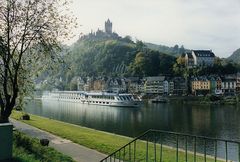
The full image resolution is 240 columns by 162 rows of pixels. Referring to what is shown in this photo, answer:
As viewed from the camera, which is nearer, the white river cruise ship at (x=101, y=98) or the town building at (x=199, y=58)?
the white river cruise ship at (x=101, y=98)

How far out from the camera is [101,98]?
388 feet

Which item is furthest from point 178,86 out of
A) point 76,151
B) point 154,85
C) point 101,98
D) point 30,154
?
point 30,154

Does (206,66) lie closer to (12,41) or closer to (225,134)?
(225,134)

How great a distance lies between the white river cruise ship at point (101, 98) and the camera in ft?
355

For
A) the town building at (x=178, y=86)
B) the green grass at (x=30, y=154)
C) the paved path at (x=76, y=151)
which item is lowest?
the paved path at (x=76, y=151)

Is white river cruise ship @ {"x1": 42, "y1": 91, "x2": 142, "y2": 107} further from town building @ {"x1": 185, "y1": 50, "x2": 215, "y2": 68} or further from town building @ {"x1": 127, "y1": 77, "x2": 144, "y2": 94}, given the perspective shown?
town building @ {"x1": 185, "y1": 50, "x2": 215, "y2": 68}

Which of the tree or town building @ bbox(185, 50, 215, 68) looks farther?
town building @ bbox(185, 50, 215, 68)

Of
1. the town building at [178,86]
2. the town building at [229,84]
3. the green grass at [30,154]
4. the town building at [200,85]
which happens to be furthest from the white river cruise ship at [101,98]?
the green grass at [30,154]

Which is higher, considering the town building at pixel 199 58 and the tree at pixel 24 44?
the town building at pixel 199 58

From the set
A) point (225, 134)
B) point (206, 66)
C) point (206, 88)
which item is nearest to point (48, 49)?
point (225, 134)

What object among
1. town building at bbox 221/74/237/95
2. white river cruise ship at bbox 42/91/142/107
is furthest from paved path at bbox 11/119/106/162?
town building at bbox 221/74/237/95

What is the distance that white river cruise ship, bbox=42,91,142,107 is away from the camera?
10806 centimetres

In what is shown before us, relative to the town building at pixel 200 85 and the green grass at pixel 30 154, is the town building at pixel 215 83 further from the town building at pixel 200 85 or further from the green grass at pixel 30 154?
the green grass at pixel 30 154

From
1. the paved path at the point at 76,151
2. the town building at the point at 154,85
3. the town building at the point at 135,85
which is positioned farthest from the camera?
the town building at the point at 135,85
